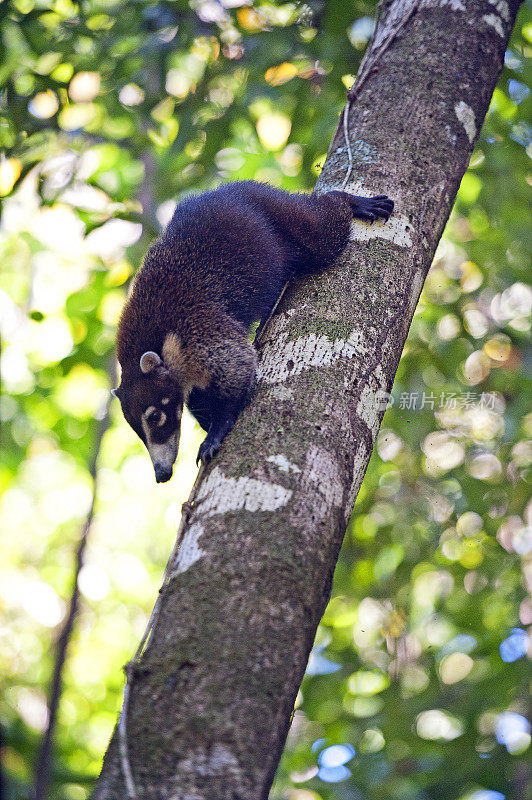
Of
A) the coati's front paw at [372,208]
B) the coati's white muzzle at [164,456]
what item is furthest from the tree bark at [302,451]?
the coati's white muzzle at [164,456]

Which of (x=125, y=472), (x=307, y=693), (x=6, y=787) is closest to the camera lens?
(x=6, y=787)

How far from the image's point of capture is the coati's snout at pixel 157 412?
136 inches

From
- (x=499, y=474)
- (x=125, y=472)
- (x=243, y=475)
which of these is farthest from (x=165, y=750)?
(x=125, y=472)

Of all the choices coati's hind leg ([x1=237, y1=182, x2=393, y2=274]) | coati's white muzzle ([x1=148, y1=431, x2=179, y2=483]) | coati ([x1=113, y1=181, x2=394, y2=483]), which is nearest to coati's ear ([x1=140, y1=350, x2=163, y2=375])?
coati ([x1=113, y1=181, x2=394, y2=483])

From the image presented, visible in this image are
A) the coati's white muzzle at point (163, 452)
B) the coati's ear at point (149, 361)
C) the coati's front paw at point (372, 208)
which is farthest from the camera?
the coati's white muzzle at point (163, 452)

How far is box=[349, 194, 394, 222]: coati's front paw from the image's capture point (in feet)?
8.83

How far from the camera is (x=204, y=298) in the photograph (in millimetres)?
3291

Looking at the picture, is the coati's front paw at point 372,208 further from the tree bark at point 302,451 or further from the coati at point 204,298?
the coati at point 204,298

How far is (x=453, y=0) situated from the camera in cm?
326

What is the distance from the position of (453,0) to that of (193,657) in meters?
3.19

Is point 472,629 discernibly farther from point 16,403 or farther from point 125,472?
point 125,472

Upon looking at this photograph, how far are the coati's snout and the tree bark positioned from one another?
3.45 ft

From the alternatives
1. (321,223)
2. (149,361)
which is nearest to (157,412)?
(149,361)

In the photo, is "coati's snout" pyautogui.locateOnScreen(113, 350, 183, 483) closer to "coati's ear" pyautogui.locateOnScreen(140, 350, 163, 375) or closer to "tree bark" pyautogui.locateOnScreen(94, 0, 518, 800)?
"coati's ear" pyautogui.locateOnScreen(140, 350, 163, 375)
